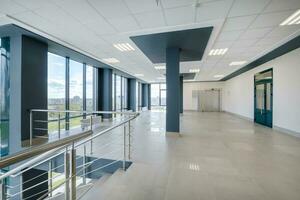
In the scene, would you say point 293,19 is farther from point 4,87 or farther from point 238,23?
point 4,87

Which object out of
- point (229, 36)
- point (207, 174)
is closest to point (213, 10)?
point (229, 36)

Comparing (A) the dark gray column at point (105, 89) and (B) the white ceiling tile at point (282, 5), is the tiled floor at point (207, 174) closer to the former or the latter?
(B) the white ceiling tile at point (282, 5)

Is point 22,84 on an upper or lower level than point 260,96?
upper

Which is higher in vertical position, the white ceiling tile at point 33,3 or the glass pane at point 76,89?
the white ceiling tile at point 33,3

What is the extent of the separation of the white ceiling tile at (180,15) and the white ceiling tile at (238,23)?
901 mm

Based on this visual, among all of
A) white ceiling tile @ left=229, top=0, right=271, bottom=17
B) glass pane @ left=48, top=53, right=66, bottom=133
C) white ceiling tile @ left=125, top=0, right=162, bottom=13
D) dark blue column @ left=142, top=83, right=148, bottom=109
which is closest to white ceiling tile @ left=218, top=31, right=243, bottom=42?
white ceiling tile @ left=229, top=0, right=271, bottom=17

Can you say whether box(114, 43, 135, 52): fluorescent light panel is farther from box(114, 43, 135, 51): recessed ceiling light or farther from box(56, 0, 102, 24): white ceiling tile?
box(56, 0, 102, 24): white ceiling tile

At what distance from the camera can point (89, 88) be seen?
28.2ft

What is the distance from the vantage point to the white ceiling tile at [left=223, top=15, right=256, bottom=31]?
11.5 ft

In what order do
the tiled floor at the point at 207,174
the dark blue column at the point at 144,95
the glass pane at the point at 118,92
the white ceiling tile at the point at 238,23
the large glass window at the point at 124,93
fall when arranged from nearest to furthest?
1. the tiled floor at the point at 207,174
2. the white ceiling tile at the point at 238,23
3. the glass pane at the point at 118,92
4. the large glass window at the point at 124,93
5. the dark blue column at the point at 144,95

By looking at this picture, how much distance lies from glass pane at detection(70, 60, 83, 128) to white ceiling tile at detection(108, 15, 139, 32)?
13.5ft

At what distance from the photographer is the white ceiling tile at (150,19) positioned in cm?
336

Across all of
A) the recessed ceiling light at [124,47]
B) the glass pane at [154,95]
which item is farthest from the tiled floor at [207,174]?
the glass pane at [154,95]

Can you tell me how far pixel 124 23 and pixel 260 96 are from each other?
25.7ft
